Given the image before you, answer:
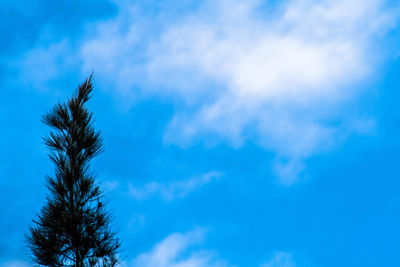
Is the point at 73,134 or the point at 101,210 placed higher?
the point at 73,134

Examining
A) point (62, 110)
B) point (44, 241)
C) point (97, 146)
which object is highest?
point (62, 110)

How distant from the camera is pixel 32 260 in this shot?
1612 centimetres

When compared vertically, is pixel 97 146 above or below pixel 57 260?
above

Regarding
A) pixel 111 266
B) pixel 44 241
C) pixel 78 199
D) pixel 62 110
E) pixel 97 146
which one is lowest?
pixel 111 266

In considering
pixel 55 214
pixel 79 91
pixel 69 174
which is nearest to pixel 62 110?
pixel 79 91

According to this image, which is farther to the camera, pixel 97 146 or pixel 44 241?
pixel 97 146

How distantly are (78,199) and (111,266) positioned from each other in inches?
101

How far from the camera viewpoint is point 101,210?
16875 mm

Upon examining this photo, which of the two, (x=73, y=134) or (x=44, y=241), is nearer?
(x=44, y=241)

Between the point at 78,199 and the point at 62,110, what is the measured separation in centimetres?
356

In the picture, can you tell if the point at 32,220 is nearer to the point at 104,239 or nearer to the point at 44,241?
the point at 44,241

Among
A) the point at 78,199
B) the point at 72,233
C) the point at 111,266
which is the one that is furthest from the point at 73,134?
the point at 111,266

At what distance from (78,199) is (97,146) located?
2073 millimetres

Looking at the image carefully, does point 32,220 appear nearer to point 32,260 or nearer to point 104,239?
point 32,260
